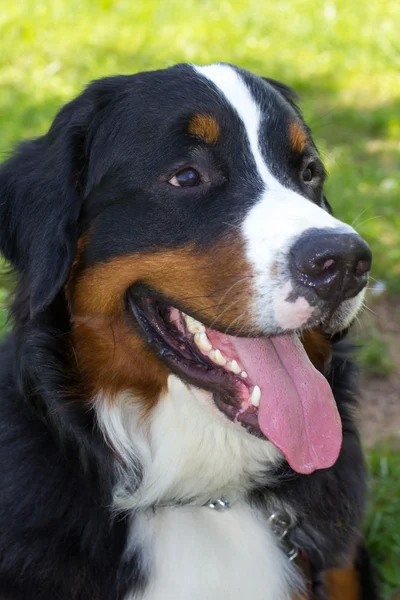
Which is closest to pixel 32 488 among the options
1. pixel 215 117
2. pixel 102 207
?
pixel 102 207

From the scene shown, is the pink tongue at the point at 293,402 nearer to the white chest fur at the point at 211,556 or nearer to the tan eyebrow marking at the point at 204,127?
the white chest fur at the point at 211,556

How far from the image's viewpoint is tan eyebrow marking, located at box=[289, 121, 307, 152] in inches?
118

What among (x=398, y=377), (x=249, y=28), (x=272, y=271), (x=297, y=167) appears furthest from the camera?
(x=249, y=28)

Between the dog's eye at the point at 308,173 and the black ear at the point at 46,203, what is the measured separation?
2.44 ft

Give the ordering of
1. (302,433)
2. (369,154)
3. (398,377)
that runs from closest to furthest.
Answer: (302,433) < (398,377) < (369,154)

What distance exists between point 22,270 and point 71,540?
0.86 m

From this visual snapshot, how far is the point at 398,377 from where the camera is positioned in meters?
4.77

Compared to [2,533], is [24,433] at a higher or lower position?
higher

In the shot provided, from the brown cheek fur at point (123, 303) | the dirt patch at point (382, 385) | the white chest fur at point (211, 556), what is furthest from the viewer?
the dirt patch at point (382, 385)

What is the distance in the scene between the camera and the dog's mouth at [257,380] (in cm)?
277

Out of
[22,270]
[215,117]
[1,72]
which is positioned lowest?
[1,72]

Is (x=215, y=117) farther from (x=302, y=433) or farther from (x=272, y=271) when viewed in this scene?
(x=302, y=433)

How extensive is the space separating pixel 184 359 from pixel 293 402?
0.36 metres

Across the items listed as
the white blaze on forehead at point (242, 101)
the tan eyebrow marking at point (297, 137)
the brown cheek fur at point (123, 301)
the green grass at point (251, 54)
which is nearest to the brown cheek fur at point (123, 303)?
the brown cheek fur at point (123, 301)
